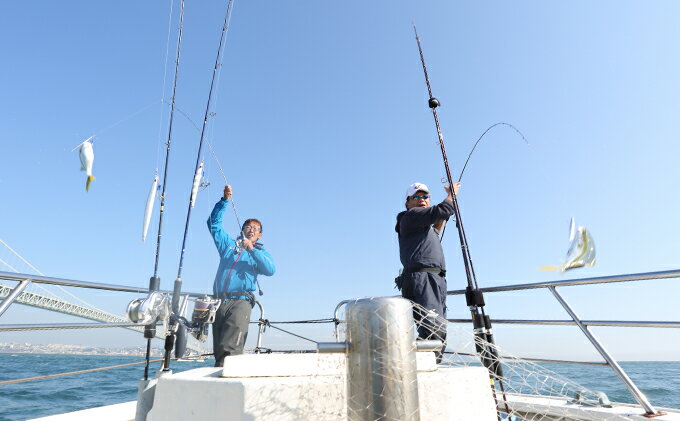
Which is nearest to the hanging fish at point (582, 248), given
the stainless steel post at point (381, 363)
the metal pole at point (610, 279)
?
the metal pole at point (610, 279)

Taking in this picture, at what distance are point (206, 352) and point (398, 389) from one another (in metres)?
2.82

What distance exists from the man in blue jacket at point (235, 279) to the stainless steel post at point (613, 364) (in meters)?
2.45

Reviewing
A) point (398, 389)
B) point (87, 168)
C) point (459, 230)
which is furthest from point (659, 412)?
point (87, 168)

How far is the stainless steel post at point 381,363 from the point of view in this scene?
2.10ft

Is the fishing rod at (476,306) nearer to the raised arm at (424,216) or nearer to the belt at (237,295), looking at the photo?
the raised arm at (424,216)

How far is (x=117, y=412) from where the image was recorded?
97.8 inches

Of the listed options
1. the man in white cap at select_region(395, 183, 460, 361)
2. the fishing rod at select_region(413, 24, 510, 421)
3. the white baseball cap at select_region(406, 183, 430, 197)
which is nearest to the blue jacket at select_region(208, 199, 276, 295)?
the man in white cap at select_region(395, 183, 460, 361)

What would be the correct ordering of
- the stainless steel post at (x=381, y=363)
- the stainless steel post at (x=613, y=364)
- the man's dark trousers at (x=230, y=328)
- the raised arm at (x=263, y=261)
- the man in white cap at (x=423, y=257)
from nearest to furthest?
the stainless steel post at (x=381, y=363) → the stainless steel post at (x=613, y=364) → the man in white cap at (x=423, y=257) → the man's dark trousers at (x=230, y=328) → the raised arm at (x=263, y=261)

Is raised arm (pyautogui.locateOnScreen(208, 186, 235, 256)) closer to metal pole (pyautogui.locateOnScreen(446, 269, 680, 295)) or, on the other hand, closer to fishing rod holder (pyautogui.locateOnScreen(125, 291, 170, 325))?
fishing rod holder (pyautogui.locateOnScreen(125, 291, 170, 325))

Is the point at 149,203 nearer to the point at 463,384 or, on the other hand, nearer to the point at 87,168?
the point at 87,168

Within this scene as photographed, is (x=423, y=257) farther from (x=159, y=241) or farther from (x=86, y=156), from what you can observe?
(x=86, y=156)

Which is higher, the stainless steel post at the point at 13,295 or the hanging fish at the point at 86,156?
the hanging fish at the point at 86,156

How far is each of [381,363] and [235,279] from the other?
9.34 feet

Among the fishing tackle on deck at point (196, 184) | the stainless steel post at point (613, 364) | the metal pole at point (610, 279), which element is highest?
the fishing tackle on deck at point (196, 184)
